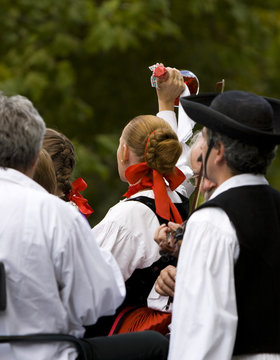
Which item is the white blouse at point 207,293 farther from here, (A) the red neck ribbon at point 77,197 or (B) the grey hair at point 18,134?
(A) the red neck ribbon at point 77,197

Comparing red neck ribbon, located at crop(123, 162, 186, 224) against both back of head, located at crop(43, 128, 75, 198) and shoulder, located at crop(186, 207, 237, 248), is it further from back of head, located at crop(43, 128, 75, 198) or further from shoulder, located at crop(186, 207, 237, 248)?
shoulder, located at crop(186, 207, 237, 248)

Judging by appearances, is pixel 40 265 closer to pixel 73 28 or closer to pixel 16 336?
pixel 16 336

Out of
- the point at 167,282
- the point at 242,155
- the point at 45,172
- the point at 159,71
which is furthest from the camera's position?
the point at 159,71

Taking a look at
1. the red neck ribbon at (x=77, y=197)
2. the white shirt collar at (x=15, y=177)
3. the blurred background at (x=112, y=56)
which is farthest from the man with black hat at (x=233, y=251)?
the blurred background at (x=112, y=56)

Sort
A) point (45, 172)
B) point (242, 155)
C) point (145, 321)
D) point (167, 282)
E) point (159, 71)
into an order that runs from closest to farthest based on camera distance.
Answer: point (242, 155)
point (167, 282)
point (45, 172)
point (145, 321)
point (159, 71)

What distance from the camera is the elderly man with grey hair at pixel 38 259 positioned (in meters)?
2.69

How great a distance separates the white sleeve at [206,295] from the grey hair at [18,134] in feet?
2.19

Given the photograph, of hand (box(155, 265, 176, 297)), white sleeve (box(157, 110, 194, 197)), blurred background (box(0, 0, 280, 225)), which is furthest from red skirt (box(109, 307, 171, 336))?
blurred background (box(0, 0, 280, 225))

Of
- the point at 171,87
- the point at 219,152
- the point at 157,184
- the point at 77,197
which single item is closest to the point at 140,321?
the point at 157,184

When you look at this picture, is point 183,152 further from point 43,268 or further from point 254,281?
point 43,268

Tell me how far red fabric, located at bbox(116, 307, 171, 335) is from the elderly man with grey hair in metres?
0.79

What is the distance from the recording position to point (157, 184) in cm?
387

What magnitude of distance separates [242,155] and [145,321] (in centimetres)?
121

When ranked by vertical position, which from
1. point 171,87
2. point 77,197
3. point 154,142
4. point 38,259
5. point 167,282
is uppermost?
point 171,87
